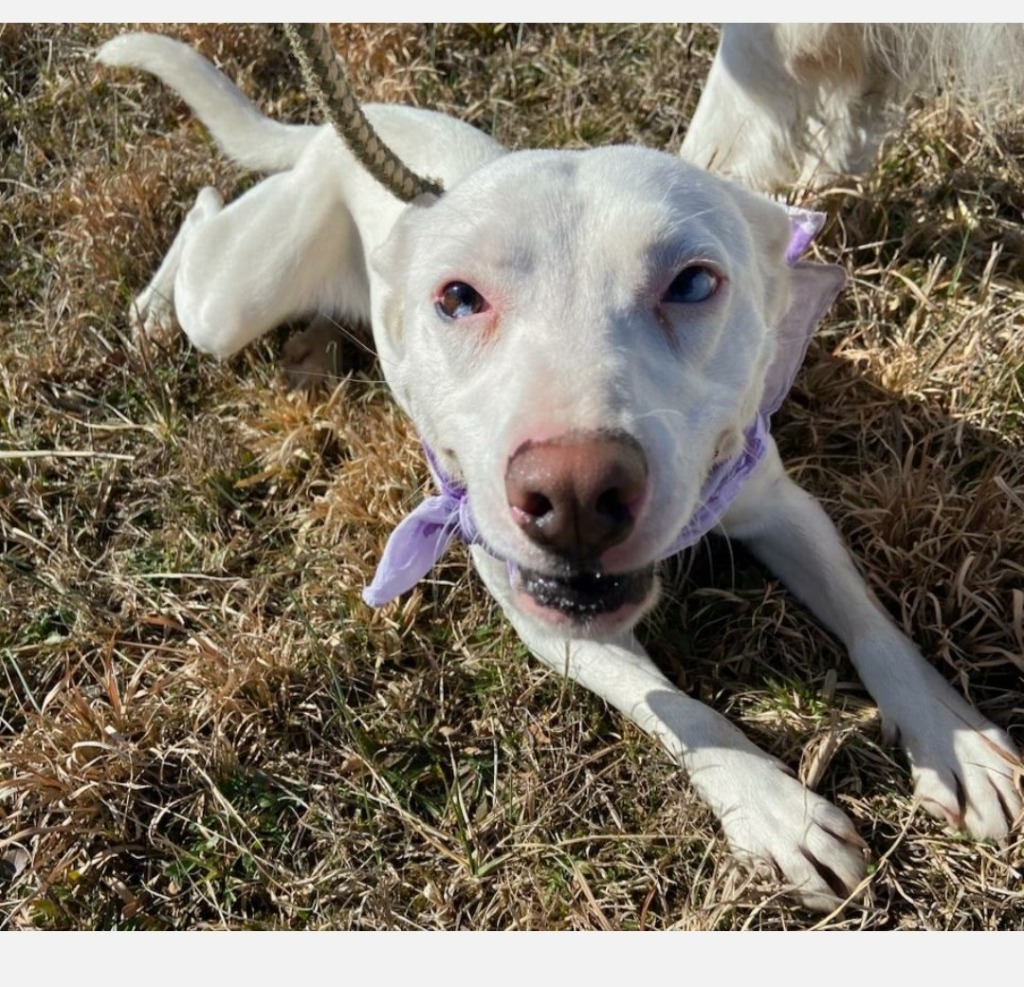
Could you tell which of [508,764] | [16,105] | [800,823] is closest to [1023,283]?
[800,823]

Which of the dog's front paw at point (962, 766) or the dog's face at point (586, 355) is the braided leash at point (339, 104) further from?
the dog's front paw at point (962, 766)

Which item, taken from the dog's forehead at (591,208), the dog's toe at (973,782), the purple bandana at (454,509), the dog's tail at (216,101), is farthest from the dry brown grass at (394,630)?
the dog's forehead at (591,208)

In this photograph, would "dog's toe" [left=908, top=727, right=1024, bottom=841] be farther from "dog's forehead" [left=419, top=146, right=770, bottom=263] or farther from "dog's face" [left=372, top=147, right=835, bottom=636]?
"dog's forehead" [left=419, top=146, right=770, bottom=263]

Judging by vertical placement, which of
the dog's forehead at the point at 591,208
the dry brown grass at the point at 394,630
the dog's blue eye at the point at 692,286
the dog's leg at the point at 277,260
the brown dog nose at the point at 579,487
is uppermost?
the dog's forehead at the point at 591,208

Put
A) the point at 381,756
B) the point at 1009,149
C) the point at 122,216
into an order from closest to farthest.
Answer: the point at 381,756, the point at 1009,149, the point at 122,216

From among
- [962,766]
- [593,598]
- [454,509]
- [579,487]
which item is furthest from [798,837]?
[579,487]

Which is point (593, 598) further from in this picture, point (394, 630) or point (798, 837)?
point (394, 630)

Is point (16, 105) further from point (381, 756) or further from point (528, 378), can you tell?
point (528, 378)
